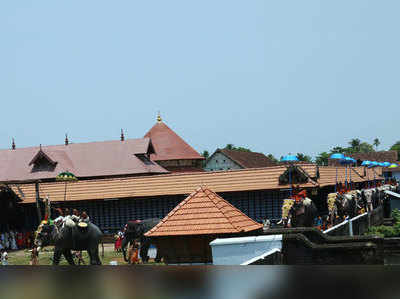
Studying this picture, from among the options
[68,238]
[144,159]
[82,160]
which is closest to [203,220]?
[68,238]

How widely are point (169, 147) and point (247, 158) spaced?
1917 centimetres

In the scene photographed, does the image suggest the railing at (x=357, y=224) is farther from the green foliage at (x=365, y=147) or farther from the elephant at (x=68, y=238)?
the green foliage at (x=365, y=147)

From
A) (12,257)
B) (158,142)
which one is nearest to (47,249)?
(12,257)

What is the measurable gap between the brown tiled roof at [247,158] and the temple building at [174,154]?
12.6 metres

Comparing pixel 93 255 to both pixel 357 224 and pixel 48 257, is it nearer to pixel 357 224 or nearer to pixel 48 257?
pixel 48 257

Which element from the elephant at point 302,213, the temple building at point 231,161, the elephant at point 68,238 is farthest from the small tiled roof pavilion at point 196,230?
the temple building at point 231,161

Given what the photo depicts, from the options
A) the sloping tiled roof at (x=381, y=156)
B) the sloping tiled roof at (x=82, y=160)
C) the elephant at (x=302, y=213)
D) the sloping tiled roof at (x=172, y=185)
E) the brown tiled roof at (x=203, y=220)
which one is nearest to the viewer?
the brown tiled roof at (x=203, y=220)

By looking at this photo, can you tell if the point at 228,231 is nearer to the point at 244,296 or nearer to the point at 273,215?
the point at 244,296

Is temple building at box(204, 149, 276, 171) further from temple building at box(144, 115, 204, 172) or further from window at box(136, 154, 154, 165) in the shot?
window at box(136, 154, 154, 165)

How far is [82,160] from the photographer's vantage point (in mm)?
45281

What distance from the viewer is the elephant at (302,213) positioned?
61.8 feet

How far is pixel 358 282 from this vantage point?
3.84 ft

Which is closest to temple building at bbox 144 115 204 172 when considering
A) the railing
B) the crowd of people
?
the railing

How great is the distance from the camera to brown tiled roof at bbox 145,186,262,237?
12445 mm
